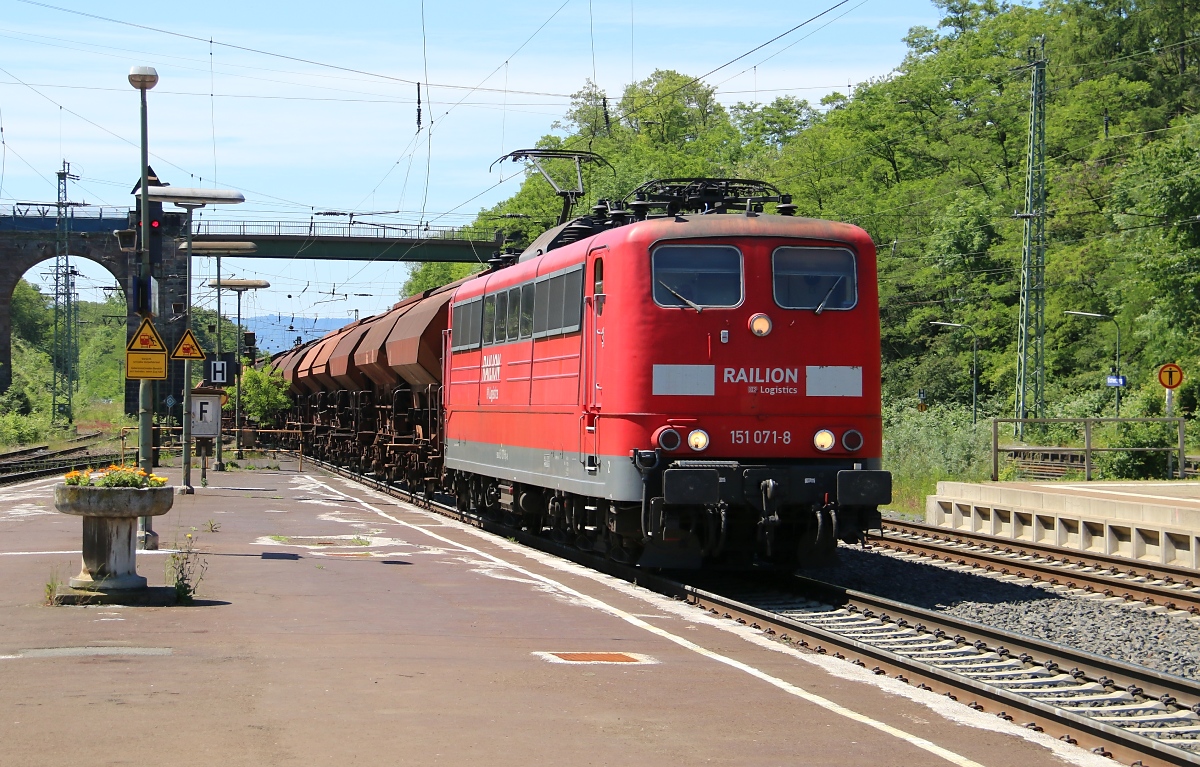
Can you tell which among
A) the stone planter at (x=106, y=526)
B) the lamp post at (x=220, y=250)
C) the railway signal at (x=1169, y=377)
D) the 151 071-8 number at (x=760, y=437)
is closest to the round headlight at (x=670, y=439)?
the 151 071-8 number at (x=760, y=437)

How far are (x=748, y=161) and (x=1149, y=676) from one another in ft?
224

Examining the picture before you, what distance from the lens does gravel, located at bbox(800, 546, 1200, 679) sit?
36.0 ft

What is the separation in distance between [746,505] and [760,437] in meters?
0.67

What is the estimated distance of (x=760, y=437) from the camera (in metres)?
13.0

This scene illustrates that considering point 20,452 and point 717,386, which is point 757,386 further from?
point 20,452

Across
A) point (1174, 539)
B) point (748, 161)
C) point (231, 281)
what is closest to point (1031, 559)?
point (1174, 539)

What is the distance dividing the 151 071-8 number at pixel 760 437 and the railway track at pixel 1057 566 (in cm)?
368

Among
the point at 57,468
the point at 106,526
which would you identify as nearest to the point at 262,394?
the point at 57,468

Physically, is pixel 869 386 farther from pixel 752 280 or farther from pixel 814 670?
pixel 814 670

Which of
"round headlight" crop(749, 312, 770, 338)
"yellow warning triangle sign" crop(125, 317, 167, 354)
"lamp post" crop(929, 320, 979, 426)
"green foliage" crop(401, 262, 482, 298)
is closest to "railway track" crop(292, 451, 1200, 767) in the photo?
"round headlight" crop(749, 312, 770, 338)

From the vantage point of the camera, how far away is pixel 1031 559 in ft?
56.7

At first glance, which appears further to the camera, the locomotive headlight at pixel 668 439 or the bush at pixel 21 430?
the bush at pixel 21 430

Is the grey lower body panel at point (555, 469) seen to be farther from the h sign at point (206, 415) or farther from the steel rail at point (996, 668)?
the h sign at point (206, 415)

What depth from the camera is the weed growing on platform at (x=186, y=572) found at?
1111 centimetres
